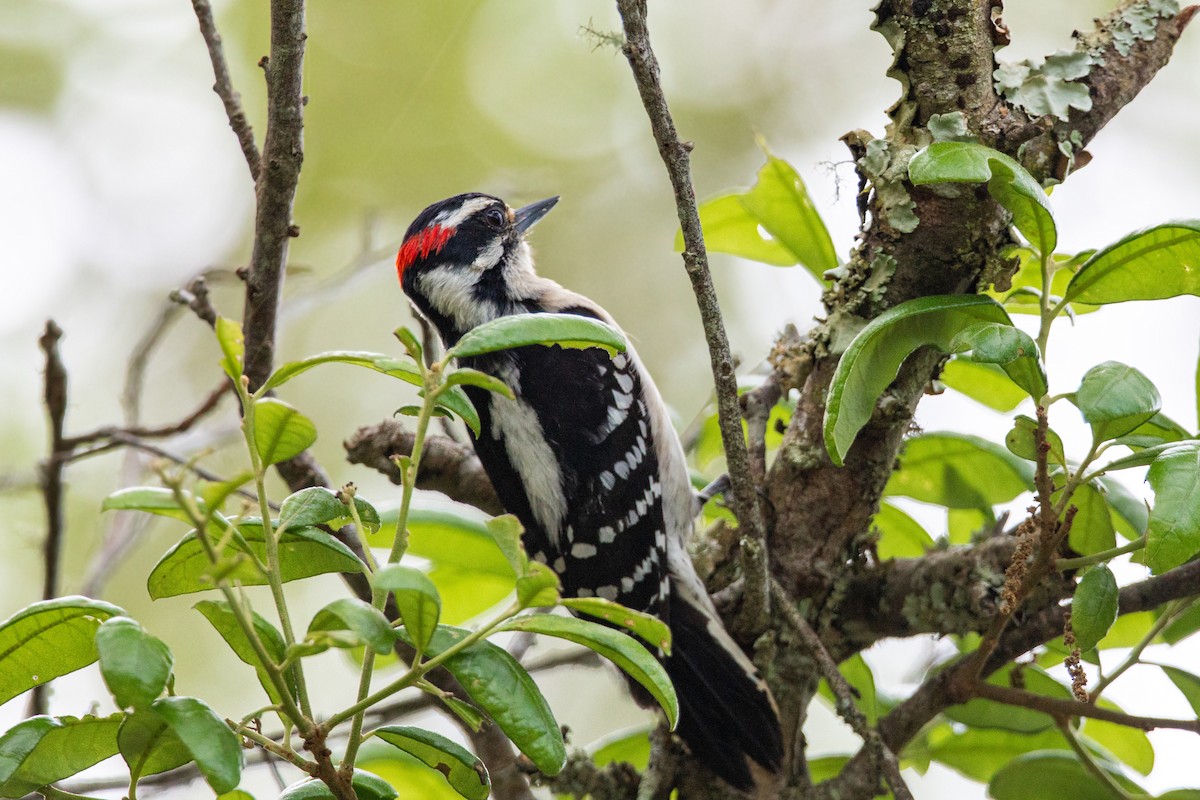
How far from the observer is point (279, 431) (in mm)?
989

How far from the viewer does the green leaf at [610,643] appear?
96 centimetres

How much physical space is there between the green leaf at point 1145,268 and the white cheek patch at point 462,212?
1987 mm

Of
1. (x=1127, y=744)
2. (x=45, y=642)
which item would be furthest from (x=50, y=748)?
(x=1127, y=744)

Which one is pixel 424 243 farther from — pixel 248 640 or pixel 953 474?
pixel 248 640

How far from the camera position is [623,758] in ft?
6.73

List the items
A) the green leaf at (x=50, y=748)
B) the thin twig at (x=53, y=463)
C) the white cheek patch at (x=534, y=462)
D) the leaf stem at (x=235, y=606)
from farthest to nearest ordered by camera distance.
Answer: the white cheek patch at (x=534, y=462) → the thin twig at (x=53, y=463) → the green leaf at (x=50, y=748) → the leaf stem at (x=235, y=606)

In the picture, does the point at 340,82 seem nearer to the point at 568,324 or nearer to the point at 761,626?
the point at 761,626

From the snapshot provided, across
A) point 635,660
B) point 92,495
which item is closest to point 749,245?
point 635,660

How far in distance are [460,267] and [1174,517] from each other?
222cm

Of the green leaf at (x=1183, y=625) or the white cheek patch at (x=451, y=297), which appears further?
the white cheek patch at (x=451, y=297)

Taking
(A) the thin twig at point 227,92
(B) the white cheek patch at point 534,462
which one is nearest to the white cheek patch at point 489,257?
(B) the white cheek patch at point 534,462

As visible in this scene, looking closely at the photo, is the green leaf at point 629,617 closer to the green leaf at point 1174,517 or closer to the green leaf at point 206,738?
the green leaf at point 206,738

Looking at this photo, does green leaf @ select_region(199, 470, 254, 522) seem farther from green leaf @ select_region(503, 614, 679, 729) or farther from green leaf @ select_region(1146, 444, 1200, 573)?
green leaf @ select_region(1146, 444, 1200, 573)

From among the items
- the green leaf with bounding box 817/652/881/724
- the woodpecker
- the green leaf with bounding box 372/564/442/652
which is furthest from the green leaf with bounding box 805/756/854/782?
the green leaf with bounding box 372/564/442/652
